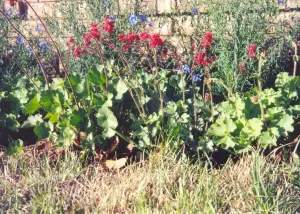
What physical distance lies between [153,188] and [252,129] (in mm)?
687

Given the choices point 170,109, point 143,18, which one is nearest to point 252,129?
point 170,109

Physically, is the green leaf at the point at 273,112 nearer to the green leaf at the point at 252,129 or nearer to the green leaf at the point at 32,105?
the green leaf at the point at 252,129

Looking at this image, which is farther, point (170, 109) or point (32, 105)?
point (32, 105)

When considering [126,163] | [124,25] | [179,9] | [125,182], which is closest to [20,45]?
[124,25]

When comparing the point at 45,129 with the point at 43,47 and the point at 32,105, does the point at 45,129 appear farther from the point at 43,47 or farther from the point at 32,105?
the point at 43,47

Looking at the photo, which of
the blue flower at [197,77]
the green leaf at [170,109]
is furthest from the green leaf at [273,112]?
the blue flower at [197,77]

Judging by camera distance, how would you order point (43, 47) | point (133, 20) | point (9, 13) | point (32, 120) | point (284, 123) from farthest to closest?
point (9, 13)
point (43, 47)
point (133, 20)
point (32, 120)
point (284, 123)

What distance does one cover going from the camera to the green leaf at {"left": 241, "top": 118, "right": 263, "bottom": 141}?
10.5 feet

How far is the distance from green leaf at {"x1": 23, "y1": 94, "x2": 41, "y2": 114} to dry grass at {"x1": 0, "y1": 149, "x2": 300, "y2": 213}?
369 millimetres

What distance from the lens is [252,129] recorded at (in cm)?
325

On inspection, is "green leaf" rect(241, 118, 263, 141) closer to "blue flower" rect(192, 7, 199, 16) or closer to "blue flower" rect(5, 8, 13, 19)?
"blue flower" rect(192, 7, 199, 16)

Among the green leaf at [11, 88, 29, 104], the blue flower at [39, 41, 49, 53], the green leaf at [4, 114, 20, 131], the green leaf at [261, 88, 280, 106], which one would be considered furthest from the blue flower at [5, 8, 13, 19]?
the green leaf at [261, 88, 280, 106]

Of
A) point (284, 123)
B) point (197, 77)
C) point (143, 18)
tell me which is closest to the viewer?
point (284, 123)

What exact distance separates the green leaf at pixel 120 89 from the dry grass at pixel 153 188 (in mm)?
417
